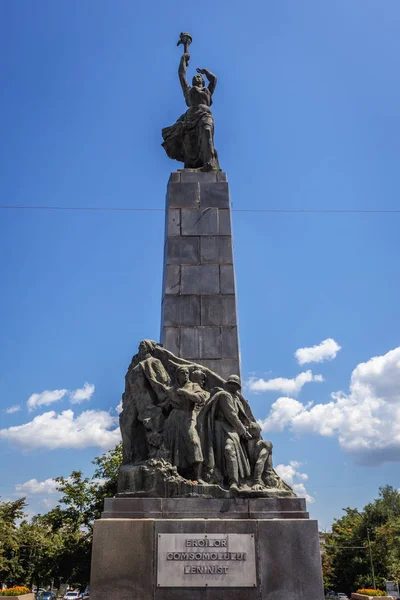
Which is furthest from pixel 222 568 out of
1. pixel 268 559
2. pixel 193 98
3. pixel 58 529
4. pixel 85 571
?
pixel 58 529

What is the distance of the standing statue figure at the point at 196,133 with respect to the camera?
47.2 ft

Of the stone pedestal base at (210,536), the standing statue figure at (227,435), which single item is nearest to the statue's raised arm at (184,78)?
the standing statue figure at (227,435)

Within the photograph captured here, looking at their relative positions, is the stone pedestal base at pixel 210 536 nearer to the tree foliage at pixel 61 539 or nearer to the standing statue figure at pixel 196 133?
the standing statue figure at pixel 196 133

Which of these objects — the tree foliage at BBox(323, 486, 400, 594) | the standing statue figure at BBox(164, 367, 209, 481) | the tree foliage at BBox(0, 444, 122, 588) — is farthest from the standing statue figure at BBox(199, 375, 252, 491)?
the tree foliage at BBox(323, 486, 400, 594)

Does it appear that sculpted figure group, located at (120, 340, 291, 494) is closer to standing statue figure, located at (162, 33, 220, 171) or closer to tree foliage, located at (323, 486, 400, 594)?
standing statue figure, located at (162, 33, 220, 171)

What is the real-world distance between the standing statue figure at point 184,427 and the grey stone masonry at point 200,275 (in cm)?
108

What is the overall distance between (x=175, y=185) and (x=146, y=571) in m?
9.18

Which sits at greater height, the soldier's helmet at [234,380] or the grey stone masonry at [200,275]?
the grey stone masonry at [200,275]

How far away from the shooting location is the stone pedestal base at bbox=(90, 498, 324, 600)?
8.45 metres

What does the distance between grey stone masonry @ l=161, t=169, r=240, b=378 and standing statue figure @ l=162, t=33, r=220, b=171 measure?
702mm

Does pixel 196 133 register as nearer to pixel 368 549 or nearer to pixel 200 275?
pixel 200 275

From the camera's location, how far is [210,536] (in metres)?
8.75

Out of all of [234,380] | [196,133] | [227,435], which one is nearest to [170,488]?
[227,435]

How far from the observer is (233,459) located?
31.6 feet
